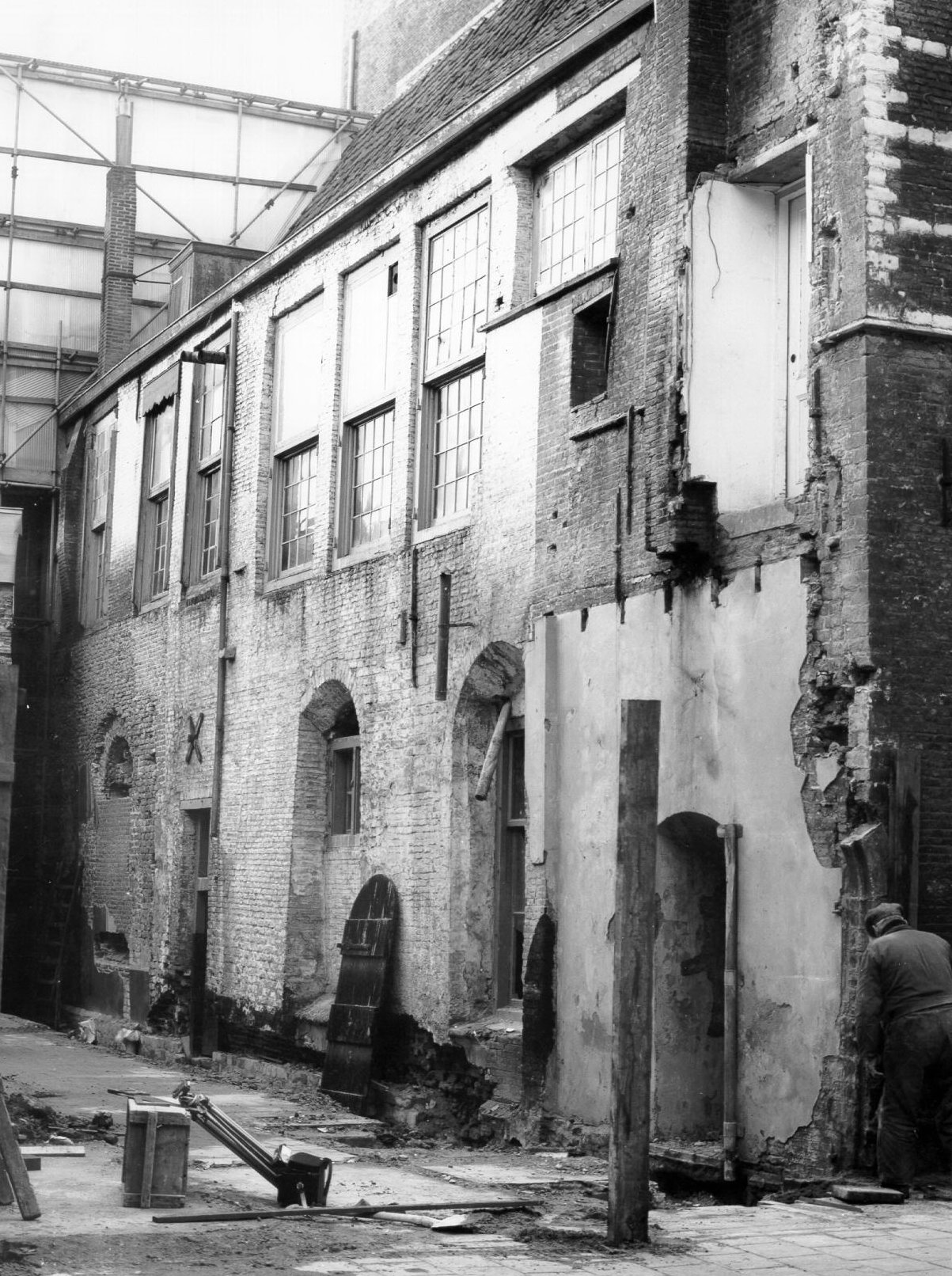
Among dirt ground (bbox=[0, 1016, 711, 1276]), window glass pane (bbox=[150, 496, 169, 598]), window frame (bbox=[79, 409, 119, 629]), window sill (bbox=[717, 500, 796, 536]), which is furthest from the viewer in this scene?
window frame (bbox=[79, 409, 119, 629])

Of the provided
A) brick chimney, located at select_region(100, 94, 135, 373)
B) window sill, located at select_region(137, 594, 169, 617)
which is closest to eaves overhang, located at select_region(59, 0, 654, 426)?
brick chimney, located at select_region(100, 94, 135, 373)

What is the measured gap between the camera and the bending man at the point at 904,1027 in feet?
30.3

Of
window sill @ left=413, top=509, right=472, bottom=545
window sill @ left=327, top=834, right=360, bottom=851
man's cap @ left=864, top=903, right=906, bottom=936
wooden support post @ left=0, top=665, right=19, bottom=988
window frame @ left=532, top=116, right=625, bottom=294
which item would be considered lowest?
man's cap @ left=864, top=903, right=906, bottom=936

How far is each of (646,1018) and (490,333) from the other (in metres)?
7.88

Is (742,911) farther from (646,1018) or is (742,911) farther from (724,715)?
(646,1018)

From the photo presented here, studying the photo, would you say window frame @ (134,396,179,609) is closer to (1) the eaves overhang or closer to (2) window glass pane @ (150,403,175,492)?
(2) window glass pane @ (150,403,175,492)

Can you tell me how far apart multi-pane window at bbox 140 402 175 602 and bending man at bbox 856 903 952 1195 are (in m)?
14.5

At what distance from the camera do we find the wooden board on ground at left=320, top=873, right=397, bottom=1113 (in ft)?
49.5

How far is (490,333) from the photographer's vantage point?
14383 millimetres

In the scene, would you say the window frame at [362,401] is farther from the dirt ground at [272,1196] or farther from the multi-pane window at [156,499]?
the multi-pane window at [156,499]

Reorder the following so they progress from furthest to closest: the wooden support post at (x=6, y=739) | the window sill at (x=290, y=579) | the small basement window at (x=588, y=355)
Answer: the window sill at (x=290, y=579)
the small basement window at (x=588, y=355)
the wooden support post at (x=6, y=739)

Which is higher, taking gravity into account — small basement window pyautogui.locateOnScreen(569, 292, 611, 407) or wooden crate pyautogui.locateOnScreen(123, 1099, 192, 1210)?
small basement window pyautogui.locateOnScreen(569, 292, 611, 407)

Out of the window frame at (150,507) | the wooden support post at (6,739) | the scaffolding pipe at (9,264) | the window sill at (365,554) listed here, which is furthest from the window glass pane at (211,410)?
the wooden support post at (6,739)

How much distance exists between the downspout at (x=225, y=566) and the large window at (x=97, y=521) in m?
4.90
